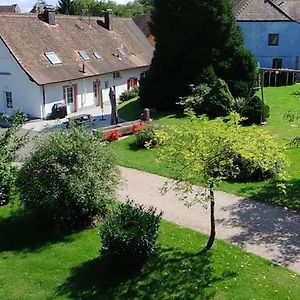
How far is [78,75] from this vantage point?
1444 inches

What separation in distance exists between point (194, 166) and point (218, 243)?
2.92m

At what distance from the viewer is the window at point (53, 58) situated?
36.1 metres

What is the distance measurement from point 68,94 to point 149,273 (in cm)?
2600

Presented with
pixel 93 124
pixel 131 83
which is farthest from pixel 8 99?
pixel 131 83

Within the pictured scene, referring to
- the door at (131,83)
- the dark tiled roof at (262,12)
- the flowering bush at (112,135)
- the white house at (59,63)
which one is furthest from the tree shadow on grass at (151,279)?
the dark tiled roof at (262,12)

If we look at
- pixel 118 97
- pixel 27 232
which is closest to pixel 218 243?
pixel 27 232

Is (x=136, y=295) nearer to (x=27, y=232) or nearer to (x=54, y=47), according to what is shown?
(x=27, y=232)

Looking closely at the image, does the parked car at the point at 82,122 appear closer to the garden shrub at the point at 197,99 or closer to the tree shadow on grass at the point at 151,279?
the tree shadow on grass at the point at 151,279

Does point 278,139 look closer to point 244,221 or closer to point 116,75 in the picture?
point 244,221

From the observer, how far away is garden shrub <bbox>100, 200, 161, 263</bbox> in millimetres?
12242

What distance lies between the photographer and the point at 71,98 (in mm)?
36875

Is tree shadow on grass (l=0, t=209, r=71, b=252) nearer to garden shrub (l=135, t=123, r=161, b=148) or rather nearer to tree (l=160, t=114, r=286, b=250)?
tree (l=160, t=114, r=286, b=250)

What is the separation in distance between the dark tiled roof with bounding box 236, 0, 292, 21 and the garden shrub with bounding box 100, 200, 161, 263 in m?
36.7

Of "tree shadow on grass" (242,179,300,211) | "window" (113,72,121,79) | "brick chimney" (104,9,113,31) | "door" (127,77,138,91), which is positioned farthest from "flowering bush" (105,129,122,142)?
"brick chimney" (104,9,113,31)
